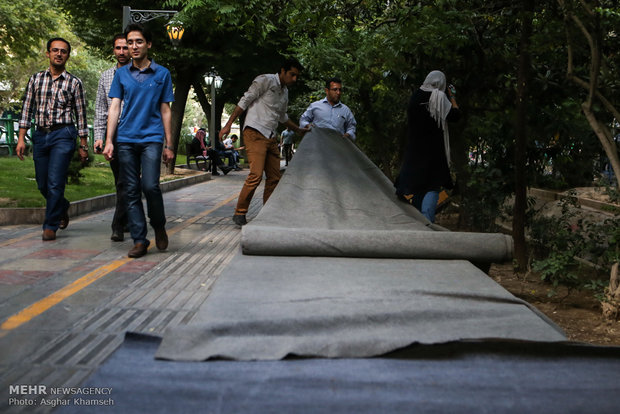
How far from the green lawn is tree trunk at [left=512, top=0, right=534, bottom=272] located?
6.62m

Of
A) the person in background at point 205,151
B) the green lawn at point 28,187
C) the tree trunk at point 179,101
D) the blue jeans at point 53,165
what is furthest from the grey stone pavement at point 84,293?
the person in background at point 205,151

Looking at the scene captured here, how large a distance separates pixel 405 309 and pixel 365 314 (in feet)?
0.81

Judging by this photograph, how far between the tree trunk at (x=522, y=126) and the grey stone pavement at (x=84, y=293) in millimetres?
3032

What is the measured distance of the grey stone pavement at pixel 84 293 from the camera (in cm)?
357

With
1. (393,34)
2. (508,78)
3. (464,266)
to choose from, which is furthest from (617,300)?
(393,34)

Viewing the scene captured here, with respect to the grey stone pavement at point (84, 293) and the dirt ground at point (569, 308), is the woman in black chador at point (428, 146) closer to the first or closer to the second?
the dirt ground at point (569, 308)

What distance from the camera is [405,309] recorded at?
3.67 meters

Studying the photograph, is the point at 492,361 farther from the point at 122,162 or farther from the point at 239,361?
the point at 122,162

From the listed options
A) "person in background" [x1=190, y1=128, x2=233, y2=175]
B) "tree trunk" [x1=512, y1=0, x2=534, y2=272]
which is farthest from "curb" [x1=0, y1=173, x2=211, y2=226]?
"person in background" [x1=190, y1=128, x2=233, y2=175]

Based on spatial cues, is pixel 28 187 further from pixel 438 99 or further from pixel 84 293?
pixel 438 99

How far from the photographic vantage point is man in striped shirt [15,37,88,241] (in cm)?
767

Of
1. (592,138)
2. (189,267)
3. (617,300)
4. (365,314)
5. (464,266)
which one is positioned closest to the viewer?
(365,314)

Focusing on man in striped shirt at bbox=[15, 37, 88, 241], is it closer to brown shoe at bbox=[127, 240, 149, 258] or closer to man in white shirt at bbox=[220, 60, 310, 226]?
brown shoe at bbox=[127, 240, 149, 258]

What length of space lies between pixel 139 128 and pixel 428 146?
296cm
